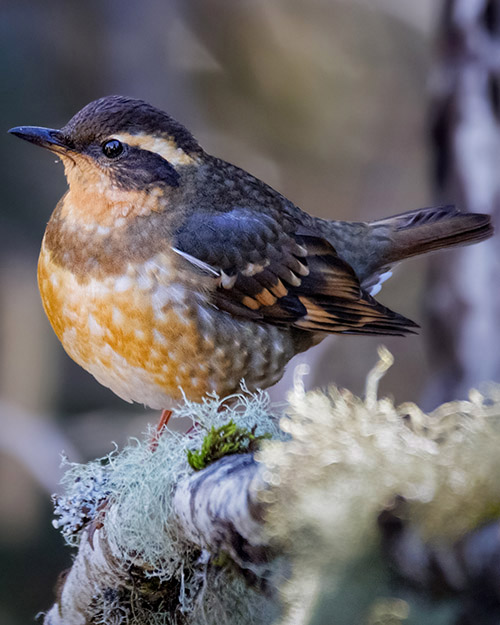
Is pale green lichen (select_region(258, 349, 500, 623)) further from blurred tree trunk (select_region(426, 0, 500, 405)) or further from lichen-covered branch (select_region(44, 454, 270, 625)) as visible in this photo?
blurred tree trunk (select_region(426, 0, 500, 405))

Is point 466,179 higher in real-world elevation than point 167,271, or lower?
higher

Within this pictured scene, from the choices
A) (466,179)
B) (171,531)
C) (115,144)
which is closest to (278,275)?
(115,144)

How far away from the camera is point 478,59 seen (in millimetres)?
4664

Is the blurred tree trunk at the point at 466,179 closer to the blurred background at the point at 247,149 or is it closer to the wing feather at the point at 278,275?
the blurred background at the point at 247,149

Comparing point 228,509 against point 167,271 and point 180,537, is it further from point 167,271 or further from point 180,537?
point 167,271

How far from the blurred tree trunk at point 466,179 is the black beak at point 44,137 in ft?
8.82

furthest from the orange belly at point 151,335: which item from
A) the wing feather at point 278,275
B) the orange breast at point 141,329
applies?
the wing feather at point 278,275

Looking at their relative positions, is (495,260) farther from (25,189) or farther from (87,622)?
(25,189)

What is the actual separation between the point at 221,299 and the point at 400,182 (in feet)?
17.8

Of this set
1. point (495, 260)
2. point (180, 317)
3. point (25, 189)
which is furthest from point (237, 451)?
point (25, 189)

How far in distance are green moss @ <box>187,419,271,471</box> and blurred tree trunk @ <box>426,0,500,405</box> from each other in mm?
3173

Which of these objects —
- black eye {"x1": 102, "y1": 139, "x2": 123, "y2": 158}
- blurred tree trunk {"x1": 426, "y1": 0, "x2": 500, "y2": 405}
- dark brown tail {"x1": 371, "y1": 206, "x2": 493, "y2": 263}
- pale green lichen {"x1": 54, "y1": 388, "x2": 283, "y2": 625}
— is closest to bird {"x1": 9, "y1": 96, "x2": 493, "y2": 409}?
black eye {"x1": 102, "y1": 139, "x2": 123, "y2": 158}

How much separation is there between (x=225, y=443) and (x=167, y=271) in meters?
1.02

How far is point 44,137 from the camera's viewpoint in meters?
2.83
